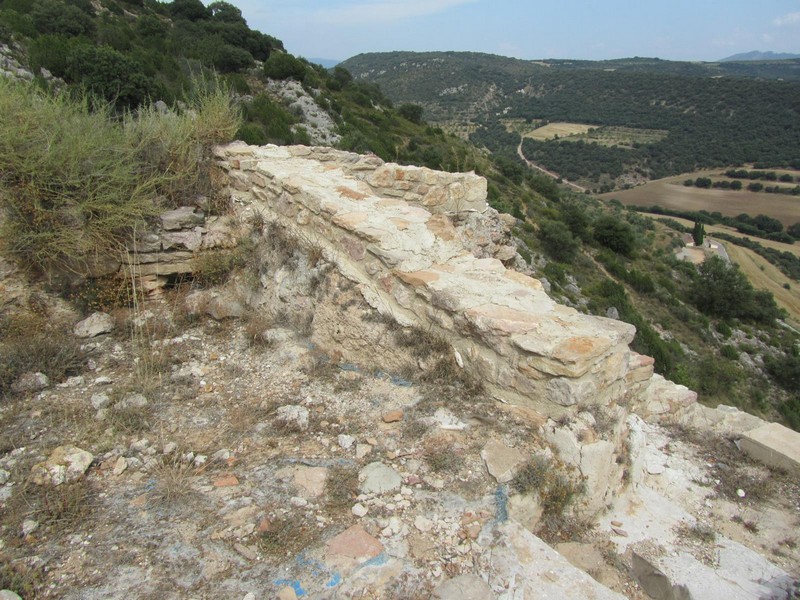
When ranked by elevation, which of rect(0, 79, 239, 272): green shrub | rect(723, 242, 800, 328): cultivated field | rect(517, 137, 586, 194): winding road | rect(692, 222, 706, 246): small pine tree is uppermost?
rect(0, 79, 239, 272): green shrub

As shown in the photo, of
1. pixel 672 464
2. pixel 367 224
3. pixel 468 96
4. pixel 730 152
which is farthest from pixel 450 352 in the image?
pixel 468 96

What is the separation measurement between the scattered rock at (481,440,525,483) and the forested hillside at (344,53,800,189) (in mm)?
61547

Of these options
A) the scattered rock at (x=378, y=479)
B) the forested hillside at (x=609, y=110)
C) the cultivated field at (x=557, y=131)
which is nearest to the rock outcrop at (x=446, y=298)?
the scattered rock at (x=378, y=479)

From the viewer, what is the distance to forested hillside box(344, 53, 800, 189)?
62.9 metres

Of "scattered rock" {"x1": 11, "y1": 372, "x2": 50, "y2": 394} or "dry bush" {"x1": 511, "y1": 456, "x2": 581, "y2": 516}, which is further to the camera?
"scattered rock" {"x1": 11, "y1": 372, "x2": 50, "y2": 394}

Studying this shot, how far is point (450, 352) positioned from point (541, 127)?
82.6m

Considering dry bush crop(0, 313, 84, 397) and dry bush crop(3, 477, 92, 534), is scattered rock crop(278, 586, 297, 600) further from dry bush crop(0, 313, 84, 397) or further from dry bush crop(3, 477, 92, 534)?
dry bush crop(0, 313, 84, 397)

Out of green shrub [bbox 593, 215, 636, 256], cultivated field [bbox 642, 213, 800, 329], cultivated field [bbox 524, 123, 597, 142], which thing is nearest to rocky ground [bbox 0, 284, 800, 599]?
green shrub [bbox 593, 215, 636, 256]

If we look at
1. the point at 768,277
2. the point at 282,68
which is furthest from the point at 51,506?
the point at 768,277

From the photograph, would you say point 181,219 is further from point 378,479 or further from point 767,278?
point 767,278

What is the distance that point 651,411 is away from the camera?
4.50 meters

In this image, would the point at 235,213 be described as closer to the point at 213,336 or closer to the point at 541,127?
the point at 213,336

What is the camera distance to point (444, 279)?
3.53 m

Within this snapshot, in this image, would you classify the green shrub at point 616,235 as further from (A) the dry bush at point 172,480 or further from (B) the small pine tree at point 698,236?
(A) the dry bush at point 172,480
